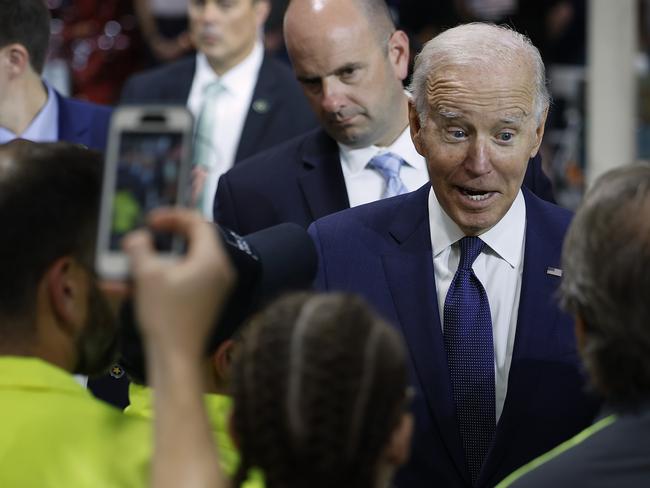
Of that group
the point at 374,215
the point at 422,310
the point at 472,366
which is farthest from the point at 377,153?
the point at 472,366

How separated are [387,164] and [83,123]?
4.02 ft

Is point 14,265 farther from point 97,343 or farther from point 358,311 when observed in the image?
point 358,311

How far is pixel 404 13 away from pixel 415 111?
3930 millimetres

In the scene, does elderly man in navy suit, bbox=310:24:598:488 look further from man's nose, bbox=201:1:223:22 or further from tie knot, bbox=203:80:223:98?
man's nose, bbox=201:1:223:22

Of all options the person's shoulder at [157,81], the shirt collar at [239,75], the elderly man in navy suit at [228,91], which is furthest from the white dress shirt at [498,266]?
the person's shoulder at [157,81]

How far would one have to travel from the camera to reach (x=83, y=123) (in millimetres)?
4262

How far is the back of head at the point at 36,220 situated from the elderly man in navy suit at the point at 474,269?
3.17 ft

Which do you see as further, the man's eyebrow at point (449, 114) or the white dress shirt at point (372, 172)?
the white dress shirt at point (372, 172)

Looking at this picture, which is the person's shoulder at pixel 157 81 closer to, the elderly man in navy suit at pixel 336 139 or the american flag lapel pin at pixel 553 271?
the elderly man in navy suit at pixel 336 139

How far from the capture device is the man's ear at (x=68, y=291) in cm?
185

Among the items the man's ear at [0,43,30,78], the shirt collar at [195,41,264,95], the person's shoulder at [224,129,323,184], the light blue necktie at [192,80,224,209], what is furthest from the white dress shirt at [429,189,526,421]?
the shirt collar at [195,41,264,95]

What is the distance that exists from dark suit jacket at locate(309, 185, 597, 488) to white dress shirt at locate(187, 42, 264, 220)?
7.64ft

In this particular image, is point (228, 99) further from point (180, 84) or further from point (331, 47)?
point (331, 47)

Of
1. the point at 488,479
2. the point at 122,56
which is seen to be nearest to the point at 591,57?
the point at 122,56
